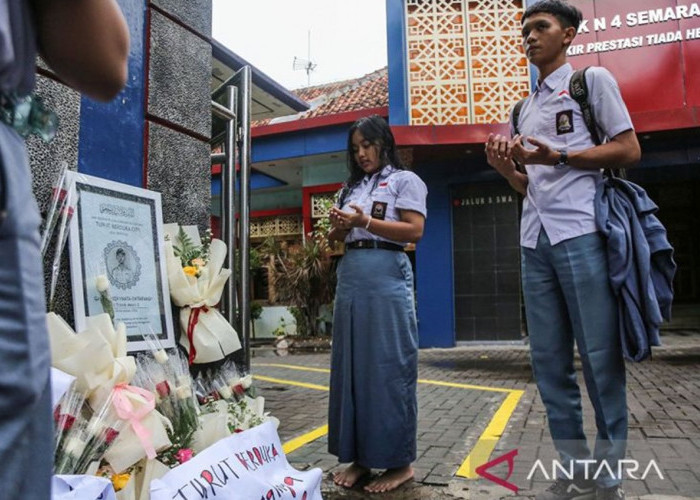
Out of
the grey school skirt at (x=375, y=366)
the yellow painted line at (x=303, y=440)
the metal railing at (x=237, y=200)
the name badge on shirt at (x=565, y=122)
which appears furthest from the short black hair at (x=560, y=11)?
the yellow painted line at (x=303, y=440)

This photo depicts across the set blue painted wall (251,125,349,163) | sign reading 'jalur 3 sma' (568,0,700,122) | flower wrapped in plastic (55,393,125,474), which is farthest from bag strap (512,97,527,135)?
blue painted wall (251,125,349,163)

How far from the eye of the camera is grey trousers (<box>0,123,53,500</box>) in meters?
0.68

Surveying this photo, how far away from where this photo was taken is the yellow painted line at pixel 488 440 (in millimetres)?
2969

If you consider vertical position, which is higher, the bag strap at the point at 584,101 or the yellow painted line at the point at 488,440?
the bag strap at the point at 584,101

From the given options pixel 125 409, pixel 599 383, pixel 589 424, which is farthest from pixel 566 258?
pixel 589 424

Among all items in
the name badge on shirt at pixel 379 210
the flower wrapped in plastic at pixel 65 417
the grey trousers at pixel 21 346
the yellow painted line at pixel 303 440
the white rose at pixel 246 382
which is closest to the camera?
the grey trousers at pixel 21 346

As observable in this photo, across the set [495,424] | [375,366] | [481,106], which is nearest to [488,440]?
[495,424]

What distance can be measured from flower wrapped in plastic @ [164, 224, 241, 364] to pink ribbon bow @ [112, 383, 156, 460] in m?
0.64

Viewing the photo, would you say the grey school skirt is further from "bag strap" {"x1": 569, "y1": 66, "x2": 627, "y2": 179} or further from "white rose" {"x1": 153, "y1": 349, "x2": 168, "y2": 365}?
"bag strap" {"x1": 569, "y1": 66, "x2": 627, "y2": 179}

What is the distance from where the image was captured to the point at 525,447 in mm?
3391

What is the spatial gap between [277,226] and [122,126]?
12347mm

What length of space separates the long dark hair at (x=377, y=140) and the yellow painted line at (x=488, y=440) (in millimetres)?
1579

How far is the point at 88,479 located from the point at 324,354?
349 inches

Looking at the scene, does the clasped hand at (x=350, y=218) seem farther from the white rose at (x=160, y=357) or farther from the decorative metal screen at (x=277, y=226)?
the decorative metal screen at (x=277, y=226)
